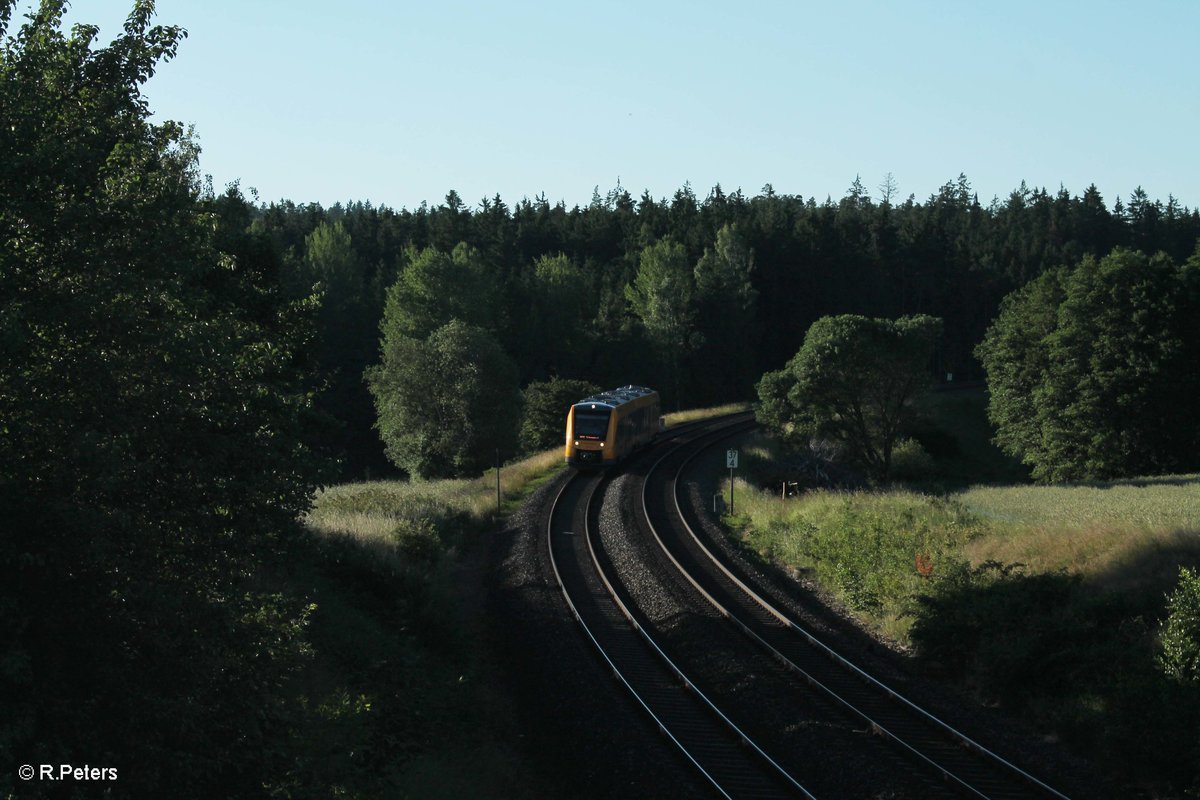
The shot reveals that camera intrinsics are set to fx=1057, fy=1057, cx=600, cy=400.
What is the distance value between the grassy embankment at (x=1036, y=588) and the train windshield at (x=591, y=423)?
10.7 meters

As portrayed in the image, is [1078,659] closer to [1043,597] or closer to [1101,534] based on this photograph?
[1043,597]

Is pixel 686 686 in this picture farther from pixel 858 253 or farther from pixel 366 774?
pixel 858 253

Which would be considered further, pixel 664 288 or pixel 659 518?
pixel 664 288

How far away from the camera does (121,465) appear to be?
802 centimetres

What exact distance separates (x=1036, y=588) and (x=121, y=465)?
684 inches

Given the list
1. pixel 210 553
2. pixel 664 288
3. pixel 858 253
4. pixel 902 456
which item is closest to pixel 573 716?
pixel 210 553

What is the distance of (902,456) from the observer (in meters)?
55.6

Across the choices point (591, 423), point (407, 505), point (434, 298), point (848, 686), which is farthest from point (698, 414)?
point (848, 686)

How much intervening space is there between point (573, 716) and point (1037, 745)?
6.92 meters

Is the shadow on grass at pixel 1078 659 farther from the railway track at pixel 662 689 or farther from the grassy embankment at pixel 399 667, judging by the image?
the grassy embankment at pixel 399 667

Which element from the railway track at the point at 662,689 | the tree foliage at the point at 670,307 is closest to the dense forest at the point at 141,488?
the railway track at the point at 662,689

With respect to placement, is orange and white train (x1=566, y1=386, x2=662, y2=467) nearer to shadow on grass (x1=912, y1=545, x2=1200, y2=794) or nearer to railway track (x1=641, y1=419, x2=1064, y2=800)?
railway track (x1=641, y1=419, x2=1064, y2=800)

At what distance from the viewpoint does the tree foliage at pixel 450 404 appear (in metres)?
54.2

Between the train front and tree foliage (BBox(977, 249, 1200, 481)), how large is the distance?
20726 millimetres
